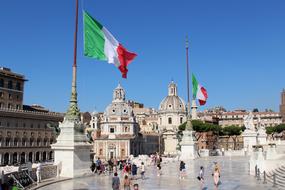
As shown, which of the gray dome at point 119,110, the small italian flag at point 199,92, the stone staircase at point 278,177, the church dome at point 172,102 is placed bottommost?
the stone staircase at point 278,177

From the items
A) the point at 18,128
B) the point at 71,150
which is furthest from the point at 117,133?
the point at 71,150

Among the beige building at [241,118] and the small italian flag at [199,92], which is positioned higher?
the beige building at [241,118]

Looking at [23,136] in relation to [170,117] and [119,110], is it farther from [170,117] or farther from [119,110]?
[170,117]

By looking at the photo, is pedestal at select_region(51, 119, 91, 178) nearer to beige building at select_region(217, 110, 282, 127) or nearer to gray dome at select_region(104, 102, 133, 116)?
gray dome at select_region(104, 102, 133, 116)

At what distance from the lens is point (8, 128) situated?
3132 inches

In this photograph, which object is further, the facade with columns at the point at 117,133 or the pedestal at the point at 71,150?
the facade with columns at the point at 117,133

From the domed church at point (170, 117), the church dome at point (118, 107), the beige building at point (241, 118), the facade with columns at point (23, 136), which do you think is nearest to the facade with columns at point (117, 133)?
the church dome at point (118, 107)

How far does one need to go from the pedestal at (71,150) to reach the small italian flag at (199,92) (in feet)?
67.4

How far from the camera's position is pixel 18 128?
82438mm

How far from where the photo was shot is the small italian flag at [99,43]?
2159 cm

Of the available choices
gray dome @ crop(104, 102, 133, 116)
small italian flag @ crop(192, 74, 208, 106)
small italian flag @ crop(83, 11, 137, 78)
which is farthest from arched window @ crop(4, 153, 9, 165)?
gray dome @ crop(104, 102, 133, 116)

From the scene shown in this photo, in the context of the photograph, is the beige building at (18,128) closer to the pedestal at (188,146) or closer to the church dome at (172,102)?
the pedestal at (188,146)

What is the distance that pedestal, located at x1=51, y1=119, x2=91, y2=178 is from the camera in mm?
21391

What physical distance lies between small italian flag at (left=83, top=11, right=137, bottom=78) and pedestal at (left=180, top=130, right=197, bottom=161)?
19.1 metres
